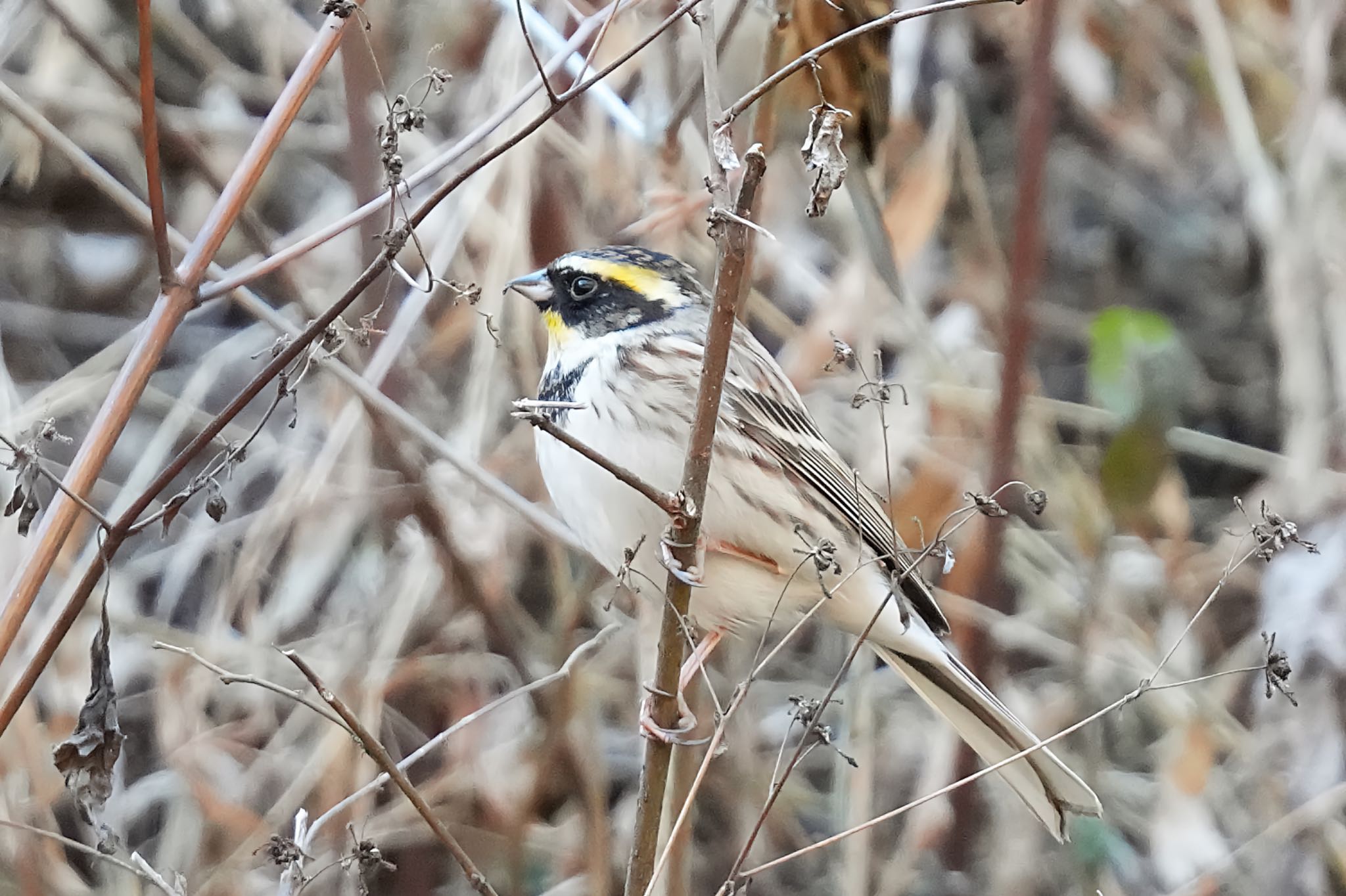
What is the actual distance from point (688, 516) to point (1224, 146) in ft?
12.0

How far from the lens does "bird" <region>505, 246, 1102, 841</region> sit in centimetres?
229

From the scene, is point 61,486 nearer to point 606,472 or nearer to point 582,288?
point 606,472

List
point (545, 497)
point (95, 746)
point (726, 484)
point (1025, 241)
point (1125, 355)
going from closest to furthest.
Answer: point (95, 746) → point (726, 484) → point (1125, 355) → point (1025, 241) → point (545, 497)

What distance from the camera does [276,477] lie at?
149 inches

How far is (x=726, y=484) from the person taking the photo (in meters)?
2.43

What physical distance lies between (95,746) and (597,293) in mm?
1217

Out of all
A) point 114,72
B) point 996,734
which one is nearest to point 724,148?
point 114,72

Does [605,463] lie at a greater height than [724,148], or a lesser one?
lesser

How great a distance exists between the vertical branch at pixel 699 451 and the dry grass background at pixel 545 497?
3.13 ft

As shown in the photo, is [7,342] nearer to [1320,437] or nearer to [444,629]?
[444,629]

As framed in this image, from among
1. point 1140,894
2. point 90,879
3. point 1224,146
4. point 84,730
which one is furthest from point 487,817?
point 1224,146

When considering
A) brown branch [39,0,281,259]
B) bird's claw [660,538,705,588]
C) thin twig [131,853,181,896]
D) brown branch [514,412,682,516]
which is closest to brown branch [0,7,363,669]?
thin twig [131,853,181,896]

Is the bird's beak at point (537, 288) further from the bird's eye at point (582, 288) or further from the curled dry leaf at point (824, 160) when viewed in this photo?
the curled dry leaf at point (824, 160)

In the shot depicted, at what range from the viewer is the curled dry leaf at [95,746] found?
5.00ft
